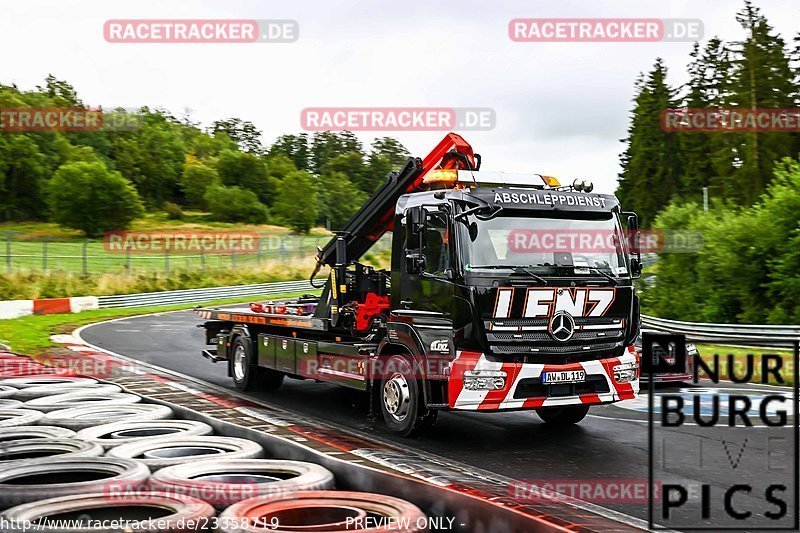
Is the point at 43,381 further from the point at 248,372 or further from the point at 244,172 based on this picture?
the point at 244,172

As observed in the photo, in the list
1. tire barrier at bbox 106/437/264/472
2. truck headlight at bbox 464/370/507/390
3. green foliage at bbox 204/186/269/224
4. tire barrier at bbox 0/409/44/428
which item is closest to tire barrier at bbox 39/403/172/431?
tire barrier at bbox 0/409/44/428

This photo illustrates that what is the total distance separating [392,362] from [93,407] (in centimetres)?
342

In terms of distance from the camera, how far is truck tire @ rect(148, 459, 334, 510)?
550 cm

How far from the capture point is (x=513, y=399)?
9172 mm

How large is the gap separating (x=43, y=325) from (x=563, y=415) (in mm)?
20200

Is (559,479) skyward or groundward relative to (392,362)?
groundward

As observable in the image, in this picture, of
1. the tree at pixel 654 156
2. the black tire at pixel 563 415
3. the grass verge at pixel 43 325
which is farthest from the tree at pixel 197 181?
the black tire at pixel 563 415

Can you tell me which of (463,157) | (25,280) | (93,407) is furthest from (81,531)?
(25,280)

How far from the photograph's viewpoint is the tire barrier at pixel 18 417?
7.80 meters

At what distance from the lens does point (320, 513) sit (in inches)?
212

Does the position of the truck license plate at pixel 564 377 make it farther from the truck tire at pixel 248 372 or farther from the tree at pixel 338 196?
the tree at pixel 338 196

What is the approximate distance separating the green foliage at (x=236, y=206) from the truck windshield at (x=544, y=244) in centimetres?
6839

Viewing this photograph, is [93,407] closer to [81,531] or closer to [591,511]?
[81,531]

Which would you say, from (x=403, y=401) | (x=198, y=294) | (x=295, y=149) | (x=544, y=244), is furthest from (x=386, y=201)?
(x=295, y=149)
